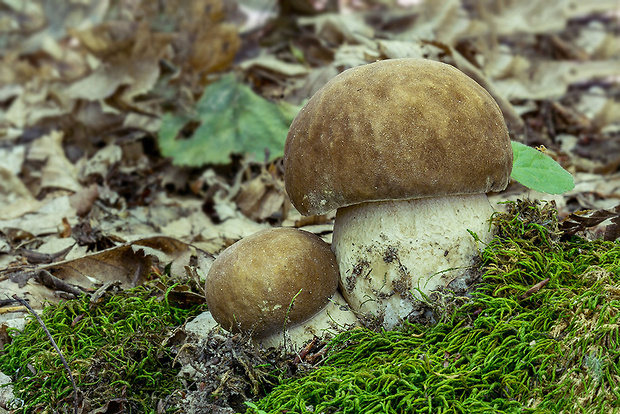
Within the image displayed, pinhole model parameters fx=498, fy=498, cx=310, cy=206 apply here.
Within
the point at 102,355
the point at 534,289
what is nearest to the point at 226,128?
the point at 102,355

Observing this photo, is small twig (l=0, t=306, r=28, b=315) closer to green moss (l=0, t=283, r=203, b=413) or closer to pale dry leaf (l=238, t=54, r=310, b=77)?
green moss (l=0, t=283, r=203, b=413)

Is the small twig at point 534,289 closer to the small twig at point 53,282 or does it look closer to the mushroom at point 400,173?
the mushroom at point 400,173

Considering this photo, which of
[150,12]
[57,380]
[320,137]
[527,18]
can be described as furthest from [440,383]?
[527,18]

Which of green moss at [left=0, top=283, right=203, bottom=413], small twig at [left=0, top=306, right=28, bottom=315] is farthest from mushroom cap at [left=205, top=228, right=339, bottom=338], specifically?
small twig at [left=0, top=306, right=28, bottom=315]

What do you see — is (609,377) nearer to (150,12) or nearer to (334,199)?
(334,199)

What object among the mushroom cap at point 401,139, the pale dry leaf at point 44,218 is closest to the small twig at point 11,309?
the pale dry leaf at point 44,218

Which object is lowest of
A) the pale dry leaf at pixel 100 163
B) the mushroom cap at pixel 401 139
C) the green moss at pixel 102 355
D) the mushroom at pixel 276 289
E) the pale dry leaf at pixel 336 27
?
the pale dry leaf at pixel 100 163

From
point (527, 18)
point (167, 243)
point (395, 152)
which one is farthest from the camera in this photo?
point (527, 18)
